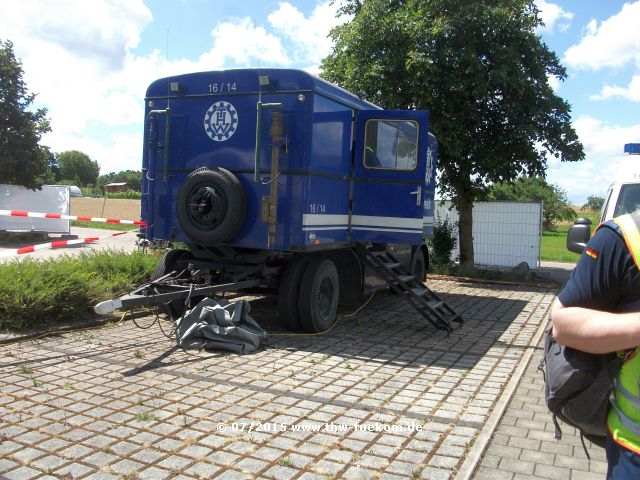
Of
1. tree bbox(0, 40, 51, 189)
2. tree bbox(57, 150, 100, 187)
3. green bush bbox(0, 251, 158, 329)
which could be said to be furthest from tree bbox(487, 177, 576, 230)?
tree bbox(57, 150, 100, 187)

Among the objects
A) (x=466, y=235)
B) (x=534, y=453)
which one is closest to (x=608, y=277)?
(x=534, y=453)

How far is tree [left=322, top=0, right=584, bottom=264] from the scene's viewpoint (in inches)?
516

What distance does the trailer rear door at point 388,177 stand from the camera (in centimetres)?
802

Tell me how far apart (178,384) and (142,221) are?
3372mm

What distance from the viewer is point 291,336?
23.9 ft

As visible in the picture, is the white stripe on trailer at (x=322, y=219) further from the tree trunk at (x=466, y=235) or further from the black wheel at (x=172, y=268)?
the tree trunk at (x=466, y=235)

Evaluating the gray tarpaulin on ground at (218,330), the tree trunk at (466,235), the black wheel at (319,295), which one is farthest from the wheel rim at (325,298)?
the tree trunk at (466,235)

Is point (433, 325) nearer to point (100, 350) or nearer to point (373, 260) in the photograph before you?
point (373, 260)

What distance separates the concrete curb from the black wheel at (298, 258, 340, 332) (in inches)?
100

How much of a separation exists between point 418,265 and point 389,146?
4.19 meters

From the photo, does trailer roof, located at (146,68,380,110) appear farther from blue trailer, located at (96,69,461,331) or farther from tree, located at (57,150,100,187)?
tree, located at (57,150,100,187)

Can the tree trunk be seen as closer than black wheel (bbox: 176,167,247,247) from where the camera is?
No

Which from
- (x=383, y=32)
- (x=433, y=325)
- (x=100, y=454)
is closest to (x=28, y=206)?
(x=383, y=32)

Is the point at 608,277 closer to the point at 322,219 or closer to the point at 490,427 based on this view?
the point at 490,427
